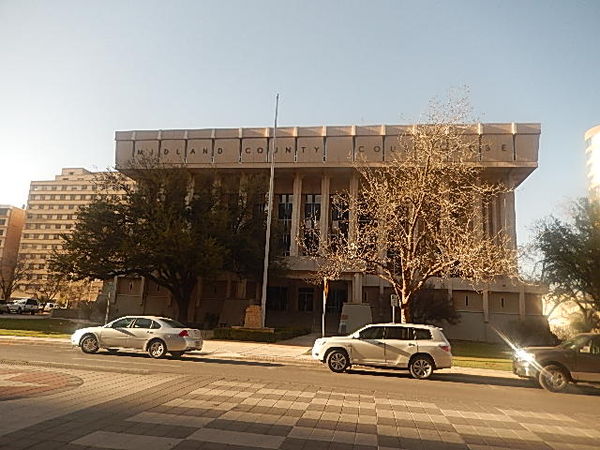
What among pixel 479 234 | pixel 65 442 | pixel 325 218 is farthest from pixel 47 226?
pixel 65 442

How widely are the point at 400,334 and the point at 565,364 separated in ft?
15.4

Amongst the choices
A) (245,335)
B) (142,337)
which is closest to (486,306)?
(245,335)

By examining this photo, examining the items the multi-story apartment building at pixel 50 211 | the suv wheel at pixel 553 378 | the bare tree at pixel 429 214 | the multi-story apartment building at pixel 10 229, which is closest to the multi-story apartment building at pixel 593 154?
the bare tree at pixel 429 214

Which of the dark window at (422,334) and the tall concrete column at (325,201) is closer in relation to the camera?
the dark window at (422,334)

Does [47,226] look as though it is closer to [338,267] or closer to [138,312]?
[138,312]

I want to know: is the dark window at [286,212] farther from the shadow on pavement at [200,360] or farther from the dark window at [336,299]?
the shadow on pavement at [200,360]

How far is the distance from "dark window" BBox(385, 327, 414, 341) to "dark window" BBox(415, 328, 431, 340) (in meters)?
0.17

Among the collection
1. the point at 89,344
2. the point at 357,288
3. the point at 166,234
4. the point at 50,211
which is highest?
the point at 50,211

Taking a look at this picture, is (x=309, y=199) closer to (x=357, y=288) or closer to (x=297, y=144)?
(x=297, y=144)

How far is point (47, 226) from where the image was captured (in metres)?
108

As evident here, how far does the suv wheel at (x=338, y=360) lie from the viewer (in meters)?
14.8

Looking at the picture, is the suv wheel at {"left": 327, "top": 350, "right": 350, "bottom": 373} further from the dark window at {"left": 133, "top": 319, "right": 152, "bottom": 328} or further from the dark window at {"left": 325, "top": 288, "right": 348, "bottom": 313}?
the dark window at {"left": 325, "top": 288, "right": 348, "bottom": 313}

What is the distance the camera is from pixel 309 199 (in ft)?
166

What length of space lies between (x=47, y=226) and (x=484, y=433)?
118618mm
